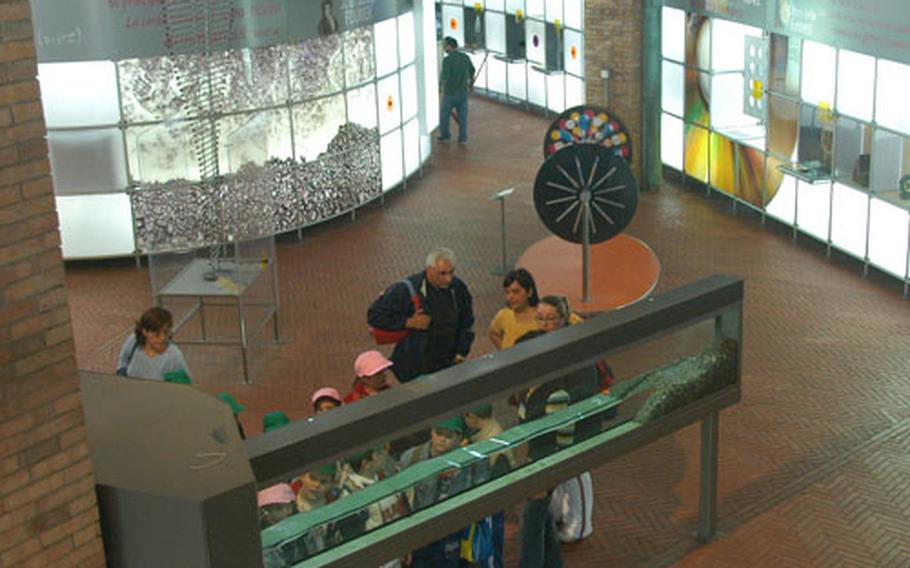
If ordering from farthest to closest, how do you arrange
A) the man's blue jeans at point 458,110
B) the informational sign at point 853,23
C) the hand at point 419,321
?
the man's blue jeans at point 458,110
the informational sign at point 853,23
the hand at point 419,321

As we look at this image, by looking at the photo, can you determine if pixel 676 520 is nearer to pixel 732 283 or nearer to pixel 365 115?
pixel 732 283

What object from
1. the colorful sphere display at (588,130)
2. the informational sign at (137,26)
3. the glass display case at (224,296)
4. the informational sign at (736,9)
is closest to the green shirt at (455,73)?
the informational sign at (736,9)

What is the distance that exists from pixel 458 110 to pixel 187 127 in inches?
279

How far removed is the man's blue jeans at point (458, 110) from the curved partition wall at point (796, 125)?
386cm

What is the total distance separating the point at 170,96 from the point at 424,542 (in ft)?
31.1

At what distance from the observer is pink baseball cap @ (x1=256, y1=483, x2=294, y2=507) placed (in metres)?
6.83

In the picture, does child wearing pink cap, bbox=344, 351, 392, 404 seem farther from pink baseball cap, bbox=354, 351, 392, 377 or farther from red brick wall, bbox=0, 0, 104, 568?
red brick wall, bbox=0, 0, 104, 568

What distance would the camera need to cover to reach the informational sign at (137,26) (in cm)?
1540

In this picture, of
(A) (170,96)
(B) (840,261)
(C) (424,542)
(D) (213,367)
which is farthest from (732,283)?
(A) (170,96)

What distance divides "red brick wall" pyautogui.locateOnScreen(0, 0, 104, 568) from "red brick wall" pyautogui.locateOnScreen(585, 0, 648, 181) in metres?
13.2

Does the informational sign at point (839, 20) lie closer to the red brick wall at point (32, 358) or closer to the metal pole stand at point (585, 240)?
the metal pole stand at point (585, 240)

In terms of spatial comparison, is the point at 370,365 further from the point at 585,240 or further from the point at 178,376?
the point at 585,240

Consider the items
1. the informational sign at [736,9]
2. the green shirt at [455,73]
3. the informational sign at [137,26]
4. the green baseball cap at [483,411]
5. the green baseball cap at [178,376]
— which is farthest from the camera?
the green shirt at [455,73]

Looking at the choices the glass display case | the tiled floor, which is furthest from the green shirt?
the glass display case
